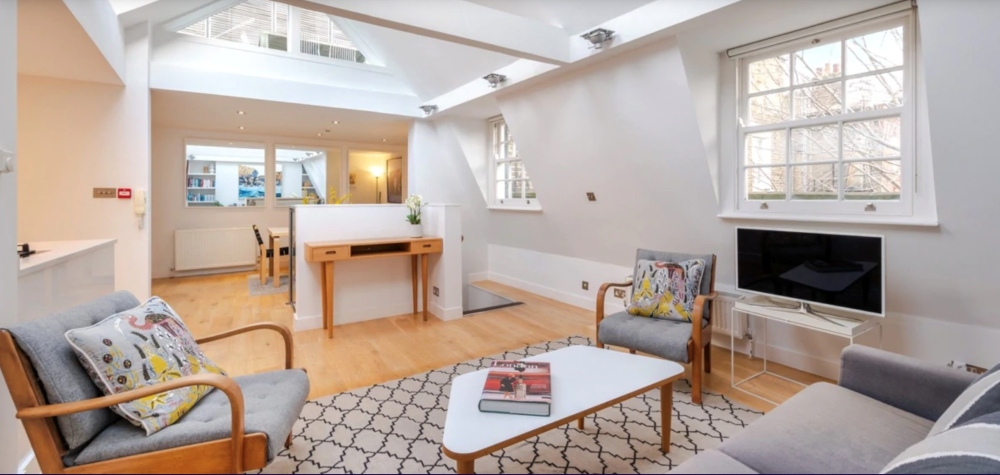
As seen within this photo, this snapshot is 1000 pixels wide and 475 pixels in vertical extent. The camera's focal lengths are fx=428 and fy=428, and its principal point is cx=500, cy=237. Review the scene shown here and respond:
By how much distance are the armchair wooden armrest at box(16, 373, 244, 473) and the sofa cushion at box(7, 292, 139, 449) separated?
55 mm

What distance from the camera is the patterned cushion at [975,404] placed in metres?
1.17

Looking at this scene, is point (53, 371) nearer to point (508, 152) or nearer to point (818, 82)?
point (818, 82)

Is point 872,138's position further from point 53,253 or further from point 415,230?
point 53,253

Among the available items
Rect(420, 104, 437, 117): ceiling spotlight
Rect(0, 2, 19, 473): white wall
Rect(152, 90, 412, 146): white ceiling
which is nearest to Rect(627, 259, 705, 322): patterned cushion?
Rect(0, 2, 19, 473): white wall

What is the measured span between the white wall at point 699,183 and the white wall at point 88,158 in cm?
333

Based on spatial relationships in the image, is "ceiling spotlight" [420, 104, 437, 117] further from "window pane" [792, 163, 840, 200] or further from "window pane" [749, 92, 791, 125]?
"window pane" [792, 163, 840, 200]

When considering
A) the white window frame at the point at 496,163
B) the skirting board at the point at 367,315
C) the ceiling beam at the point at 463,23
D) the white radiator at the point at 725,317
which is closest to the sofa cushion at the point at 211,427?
the ceiling beam at the point at 463,23

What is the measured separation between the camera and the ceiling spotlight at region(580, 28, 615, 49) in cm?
284

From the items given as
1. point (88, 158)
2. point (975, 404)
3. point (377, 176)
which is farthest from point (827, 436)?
point (377, 176)

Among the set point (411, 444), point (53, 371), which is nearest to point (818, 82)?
point (411, 444)

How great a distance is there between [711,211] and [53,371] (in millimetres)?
3565

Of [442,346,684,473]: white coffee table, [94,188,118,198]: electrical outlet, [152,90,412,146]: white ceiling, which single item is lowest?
[442,346,684,473]: white coffee table

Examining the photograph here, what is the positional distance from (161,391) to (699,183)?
127 inches

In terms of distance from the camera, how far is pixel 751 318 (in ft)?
10.5
